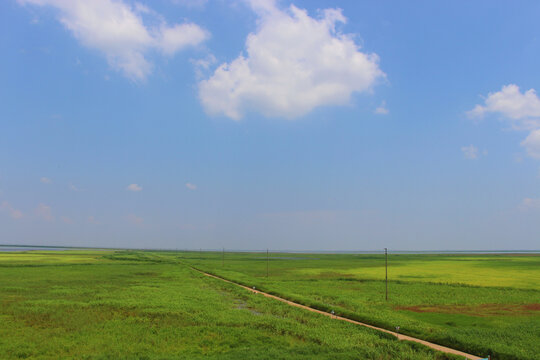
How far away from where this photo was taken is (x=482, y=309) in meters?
27.8

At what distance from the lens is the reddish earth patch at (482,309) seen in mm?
26359

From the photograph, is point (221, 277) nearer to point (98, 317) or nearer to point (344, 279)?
point (344, 279)

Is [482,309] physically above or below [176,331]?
below

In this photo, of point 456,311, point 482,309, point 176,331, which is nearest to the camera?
point 176,331

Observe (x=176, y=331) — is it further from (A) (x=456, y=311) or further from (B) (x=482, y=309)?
(B) (x=482, y=309)

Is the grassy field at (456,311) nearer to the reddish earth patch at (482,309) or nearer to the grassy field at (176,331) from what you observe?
the reddish earth patch at (482,309)

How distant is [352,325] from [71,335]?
684 inches

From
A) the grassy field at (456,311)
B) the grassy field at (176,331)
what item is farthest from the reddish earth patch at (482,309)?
the grassy field at (176,331)

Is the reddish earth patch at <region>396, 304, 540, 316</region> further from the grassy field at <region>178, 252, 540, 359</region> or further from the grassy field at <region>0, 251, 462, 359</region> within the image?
the grassy field at <region>0, 251, 462, 359</region>

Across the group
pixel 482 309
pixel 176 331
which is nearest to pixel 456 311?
pixel 482 309

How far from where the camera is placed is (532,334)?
19719mm

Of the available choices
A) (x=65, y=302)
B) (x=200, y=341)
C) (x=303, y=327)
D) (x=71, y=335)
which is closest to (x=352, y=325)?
(x=303, y=327)

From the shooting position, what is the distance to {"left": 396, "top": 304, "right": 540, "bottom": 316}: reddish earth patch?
86.5 ft

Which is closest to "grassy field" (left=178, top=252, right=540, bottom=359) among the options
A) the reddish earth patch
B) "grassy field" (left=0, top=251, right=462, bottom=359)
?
the reddish earth patch
